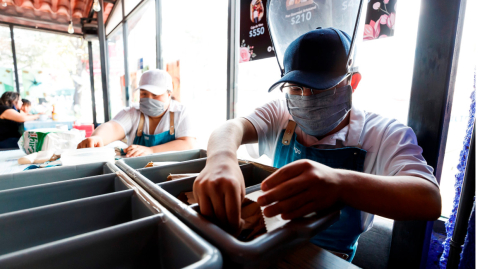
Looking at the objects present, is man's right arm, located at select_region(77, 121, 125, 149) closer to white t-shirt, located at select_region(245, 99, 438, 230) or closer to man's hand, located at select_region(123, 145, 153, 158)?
man's hand, located at select_region(123, 145, 153, 158)

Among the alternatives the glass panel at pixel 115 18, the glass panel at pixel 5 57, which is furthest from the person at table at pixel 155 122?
the glass panel at pixel 5 57

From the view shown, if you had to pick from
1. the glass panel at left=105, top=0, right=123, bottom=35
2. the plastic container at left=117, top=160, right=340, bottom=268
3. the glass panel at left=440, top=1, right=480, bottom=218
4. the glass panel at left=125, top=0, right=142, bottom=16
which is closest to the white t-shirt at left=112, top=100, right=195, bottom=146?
the plastic container at left=117, top=160, right=340, bottom=268

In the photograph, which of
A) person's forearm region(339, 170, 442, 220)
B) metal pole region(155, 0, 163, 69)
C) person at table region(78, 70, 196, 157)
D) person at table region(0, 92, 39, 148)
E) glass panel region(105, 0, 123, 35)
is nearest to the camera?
person's forearm region(339, 170, 442, 220)

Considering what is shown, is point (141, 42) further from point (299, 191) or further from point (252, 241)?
point (252, 241)

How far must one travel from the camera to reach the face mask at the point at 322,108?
3.33 ft

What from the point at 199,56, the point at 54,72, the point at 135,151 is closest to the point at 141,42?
the point at 199,56

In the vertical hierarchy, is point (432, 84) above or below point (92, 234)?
above

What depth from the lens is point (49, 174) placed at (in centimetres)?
93

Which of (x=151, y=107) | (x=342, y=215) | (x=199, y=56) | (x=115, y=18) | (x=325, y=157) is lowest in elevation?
(x=342, y=215)

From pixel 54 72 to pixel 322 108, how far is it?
8.29m

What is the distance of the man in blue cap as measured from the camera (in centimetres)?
59

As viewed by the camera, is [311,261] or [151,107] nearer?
[311,261]

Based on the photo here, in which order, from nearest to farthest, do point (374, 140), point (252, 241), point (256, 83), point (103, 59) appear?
point (252, 241)
point (374, 140)
point (256, 83)
point (103, 59)

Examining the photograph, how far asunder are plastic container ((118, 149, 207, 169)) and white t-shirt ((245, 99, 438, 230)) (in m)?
0.38
